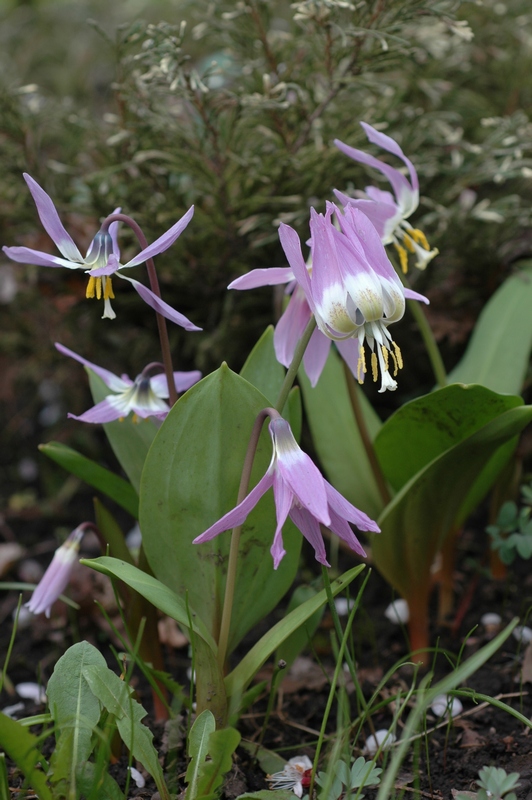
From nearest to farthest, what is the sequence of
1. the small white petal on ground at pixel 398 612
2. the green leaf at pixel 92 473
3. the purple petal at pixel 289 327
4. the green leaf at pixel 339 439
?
the purple petal at pixel 289 327 < the green leaf at pixel 92 473 < the green leaf at pixel 339 439 < the small white petal on ground at pixel 398 612

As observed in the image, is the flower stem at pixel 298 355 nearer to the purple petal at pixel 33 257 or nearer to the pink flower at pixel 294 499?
the pink flower at pixel 294 499

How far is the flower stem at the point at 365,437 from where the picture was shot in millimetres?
1652

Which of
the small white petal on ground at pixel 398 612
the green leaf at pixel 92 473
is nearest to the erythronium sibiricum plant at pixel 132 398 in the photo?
the green leaf at pixel 92 473

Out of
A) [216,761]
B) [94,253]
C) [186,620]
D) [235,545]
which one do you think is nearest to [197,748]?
[216,761]

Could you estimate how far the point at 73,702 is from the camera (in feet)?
4.07

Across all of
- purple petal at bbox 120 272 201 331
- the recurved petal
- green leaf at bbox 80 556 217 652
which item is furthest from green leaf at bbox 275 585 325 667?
purple petal at bbox 120 272 201 331

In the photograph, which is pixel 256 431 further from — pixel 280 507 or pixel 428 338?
pixel 428 338

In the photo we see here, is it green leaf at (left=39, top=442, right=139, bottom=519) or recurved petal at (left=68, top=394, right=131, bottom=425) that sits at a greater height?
recurved petal at (left=68, top=394, right=131, bottom=425)

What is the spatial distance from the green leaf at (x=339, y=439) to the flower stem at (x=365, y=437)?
0.19 feet

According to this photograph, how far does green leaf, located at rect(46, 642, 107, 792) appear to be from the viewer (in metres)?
1.16

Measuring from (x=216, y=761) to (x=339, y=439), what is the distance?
0.92 metres

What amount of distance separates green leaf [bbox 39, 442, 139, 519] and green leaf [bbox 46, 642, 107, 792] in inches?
14.9

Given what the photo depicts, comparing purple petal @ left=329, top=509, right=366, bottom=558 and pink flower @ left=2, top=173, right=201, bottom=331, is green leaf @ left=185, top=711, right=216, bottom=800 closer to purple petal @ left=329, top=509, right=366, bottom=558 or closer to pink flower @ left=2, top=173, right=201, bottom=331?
purple petal @ left=329, top=509, right=366, bottom=558

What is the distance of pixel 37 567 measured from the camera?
2424mm
